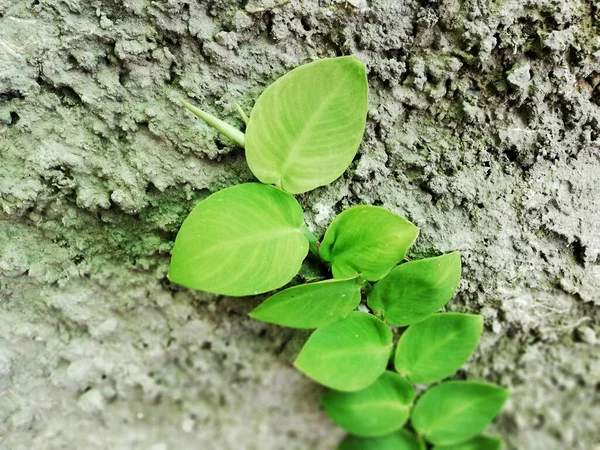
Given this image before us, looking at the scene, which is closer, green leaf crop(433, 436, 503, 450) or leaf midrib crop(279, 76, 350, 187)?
leaf midrib crop(279, 76, 350, 187)

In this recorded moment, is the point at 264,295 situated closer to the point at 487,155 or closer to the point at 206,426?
the point at 206,426

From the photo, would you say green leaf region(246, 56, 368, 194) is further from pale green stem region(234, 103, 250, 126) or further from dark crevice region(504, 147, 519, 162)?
dark crevice region(504, 147, 519, 162)

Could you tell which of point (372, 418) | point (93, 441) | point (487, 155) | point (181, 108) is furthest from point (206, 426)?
point (487, 155)

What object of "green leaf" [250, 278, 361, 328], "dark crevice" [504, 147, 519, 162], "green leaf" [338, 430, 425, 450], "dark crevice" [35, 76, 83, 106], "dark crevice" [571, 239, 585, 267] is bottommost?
"green leaf" [338, 430, 425, 450]

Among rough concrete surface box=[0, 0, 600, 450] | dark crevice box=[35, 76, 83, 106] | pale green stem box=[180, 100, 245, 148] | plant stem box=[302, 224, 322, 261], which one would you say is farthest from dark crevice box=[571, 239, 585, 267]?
dark crevice box=[35, 76, 83, 106]

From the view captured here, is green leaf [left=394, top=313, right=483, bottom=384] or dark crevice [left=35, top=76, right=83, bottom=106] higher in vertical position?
dark crevice [left=35, top=76, right=83, bottom=106]

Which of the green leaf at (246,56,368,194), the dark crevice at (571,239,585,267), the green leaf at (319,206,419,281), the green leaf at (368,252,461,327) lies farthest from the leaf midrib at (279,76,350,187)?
the dark crevice at (571,239,585,267)

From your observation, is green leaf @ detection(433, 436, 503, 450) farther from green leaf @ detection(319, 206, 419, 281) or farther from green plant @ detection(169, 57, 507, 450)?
green leaf @ detection(319, 206, 419, 281)
